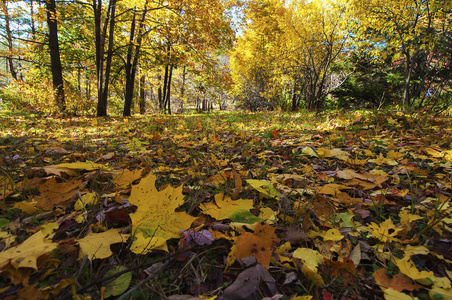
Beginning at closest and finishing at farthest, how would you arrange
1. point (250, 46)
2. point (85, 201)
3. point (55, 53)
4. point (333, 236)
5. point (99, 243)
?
point (99, 243)
point (333, 236)
point (85, 201)
point (55, 53)
point (250, 46)

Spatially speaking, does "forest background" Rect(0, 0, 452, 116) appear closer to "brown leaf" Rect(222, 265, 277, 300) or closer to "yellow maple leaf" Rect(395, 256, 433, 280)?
"yellow maple leaf" Rect(395, 256, 433, 280)

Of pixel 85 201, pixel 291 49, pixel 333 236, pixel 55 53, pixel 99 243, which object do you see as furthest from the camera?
pixel 291 49

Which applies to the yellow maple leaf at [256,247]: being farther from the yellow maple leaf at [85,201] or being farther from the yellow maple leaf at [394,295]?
the yellow maple leaf at [85,201]

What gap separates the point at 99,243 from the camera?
78 centimetres

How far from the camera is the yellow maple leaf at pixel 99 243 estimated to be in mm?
729

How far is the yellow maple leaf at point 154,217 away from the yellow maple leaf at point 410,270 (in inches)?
31.8

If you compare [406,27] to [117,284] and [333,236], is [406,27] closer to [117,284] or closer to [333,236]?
[333,236]

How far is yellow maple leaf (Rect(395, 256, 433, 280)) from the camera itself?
70cm

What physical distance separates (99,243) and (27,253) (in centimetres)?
20

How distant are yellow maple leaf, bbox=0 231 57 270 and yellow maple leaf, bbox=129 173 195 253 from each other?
27 centimetres

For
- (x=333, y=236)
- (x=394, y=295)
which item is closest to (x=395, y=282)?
(x=394, y=295)

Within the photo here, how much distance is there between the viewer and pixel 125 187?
130 centimetres

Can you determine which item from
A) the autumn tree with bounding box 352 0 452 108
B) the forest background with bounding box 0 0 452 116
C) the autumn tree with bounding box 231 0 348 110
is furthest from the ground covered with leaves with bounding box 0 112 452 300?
the autumn tree with bounding box 231 0 348 110

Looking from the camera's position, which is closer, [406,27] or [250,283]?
[250,283]
